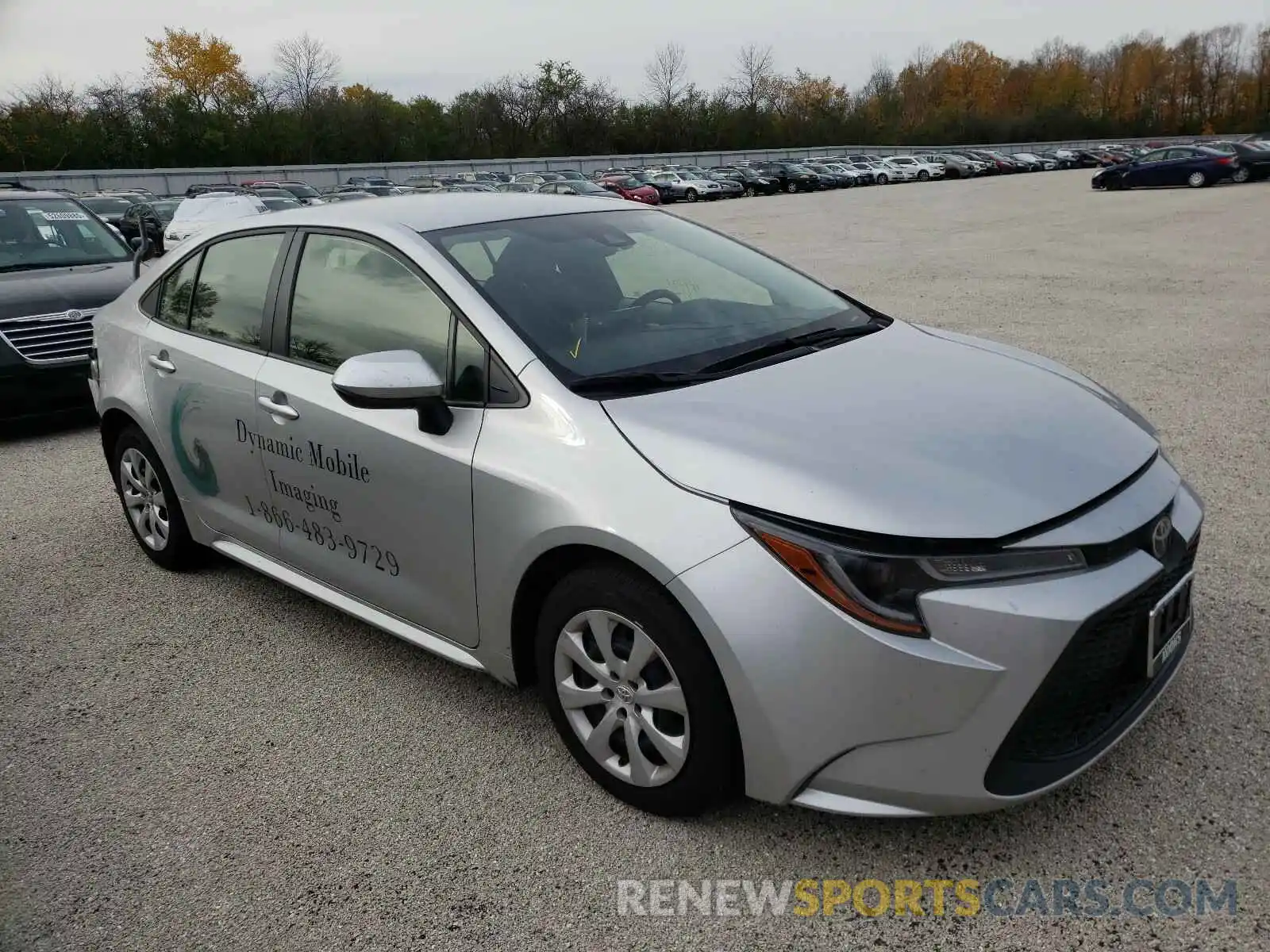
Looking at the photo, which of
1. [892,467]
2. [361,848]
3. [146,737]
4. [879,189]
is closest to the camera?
[892,467]

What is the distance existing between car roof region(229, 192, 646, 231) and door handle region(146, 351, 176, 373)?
642 millimetres

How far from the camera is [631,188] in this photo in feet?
129

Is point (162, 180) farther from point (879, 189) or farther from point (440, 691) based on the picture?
point (440, 691)

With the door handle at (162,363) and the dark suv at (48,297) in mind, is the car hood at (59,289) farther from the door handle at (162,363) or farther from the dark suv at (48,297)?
the door handle at (162,363)

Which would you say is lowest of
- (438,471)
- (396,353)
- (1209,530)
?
(1209,530)

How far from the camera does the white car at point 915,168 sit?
53938mm

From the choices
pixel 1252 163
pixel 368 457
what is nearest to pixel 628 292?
pixel 368 457

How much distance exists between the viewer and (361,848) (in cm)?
271

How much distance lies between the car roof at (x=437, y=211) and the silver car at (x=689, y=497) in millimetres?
21

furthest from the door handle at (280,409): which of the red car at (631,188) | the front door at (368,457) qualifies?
the red car at (631,188)

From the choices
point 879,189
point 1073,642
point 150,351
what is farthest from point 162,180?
point 1073,642

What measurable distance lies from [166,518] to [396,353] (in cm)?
212

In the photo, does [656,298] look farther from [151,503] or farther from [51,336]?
[51,336]

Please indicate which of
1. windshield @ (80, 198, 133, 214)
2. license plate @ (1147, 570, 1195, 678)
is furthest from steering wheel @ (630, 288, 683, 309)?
windshield @ (80, 198, 133, 214)
